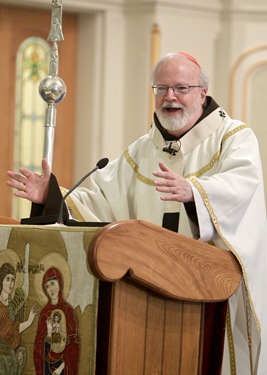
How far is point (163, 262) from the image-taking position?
12.1 ft

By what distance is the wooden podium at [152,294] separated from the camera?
351cm

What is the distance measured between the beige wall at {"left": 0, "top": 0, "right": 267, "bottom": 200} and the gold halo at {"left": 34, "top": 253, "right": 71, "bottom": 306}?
14.6 ft

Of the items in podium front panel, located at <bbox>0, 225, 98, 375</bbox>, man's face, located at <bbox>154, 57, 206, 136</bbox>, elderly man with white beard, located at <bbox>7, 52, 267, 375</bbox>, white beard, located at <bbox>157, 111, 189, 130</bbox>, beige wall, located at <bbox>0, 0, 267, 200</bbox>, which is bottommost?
podium front panel, located at <bbox>0, 225, 98, 375</bbox>

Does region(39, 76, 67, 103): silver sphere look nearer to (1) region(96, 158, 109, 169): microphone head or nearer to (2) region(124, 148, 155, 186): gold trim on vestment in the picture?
(2) region(124, 148, 155, 186): gold trim on vestment

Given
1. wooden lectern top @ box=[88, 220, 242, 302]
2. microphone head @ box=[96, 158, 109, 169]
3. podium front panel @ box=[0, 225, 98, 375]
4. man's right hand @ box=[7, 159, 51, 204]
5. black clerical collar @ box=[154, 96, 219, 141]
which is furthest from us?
black clerical collar @ box=[154, 96, 219, 141]

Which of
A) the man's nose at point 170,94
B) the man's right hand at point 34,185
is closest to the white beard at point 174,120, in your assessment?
the man's nose at point 170,94

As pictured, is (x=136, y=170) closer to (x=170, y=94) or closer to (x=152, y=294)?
(x=170, y=94)

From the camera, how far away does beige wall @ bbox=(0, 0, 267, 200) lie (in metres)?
8.16

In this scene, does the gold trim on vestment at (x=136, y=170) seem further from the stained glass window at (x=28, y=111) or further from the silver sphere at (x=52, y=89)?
the stained glass window at (x=28, y=111)

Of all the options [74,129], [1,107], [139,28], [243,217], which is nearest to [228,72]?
[139,28]

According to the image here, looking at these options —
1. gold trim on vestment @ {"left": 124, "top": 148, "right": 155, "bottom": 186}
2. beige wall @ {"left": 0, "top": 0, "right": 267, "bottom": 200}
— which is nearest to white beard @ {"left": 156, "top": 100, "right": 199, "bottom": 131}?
gold trim on vestment @ {"left": 124, "top": 148, "right": 155, "bottom": 186}

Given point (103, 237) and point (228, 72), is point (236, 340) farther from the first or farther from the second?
point (228, 72)

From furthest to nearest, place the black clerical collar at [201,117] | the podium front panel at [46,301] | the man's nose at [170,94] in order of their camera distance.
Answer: the black clerical collar at [201,117]
the man's nose at [170,94]
the podium front panel at [46,301]

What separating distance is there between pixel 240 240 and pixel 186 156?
72 cm
